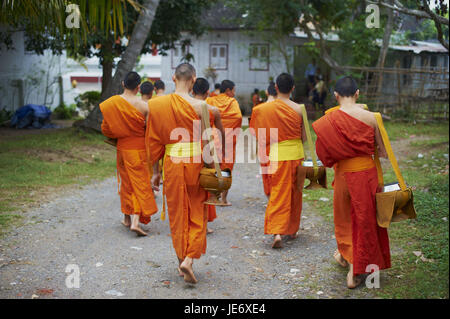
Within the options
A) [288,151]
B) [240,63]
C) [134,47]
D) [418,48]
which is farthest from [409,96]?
[288,151]

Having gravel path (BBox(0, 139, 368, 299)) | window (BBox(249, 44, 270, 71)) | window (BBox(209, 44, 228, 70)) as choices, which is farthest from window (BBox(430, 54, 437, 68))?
gravel path (BBox(0, 139, 368, 299))

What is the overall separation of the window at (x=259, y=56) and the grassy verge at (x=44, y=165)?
37.1 ft

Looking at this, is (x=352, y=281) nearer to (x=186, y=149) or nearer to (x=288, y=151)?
(x=288, y=151)

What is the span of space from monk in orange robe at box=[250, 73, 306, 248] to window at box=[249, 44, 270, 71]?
17.5m

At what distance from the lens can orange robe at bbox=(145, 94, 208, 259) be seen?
5.24m

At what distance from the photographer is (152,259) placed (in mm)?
6062

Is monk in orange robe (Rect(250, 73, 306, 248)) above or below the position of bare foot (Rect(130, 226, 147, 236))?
above

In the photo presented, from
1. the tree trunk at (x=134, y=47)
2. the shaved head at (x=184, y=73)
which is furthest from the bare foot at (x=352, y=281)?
the tree trunk at (x=134, y=47)

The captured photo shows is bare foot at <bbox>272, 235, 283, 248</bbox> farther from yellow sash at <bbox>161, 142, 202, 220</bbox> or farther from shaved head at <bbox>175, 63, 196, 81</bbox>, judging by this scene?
shaved head at <bbox>175, 63, 196, 81</bbox>

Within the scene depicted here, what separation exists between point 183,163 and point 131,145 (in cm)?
188

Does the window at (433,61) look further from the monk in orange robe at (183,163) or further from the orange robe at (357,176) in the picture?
the monk in orange robe at (183,163)

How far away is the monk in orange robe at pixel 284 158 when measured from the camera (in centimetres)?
645

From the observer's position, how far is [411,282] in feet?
16.7

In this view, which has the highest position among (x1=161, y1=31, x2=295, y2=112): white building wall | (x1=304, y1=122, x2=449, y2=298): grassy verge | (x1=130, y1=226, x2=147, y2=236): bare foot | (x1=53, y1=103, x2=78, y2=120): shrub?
(x1=161, y1=31, x2=295, y2=112): white building wall
